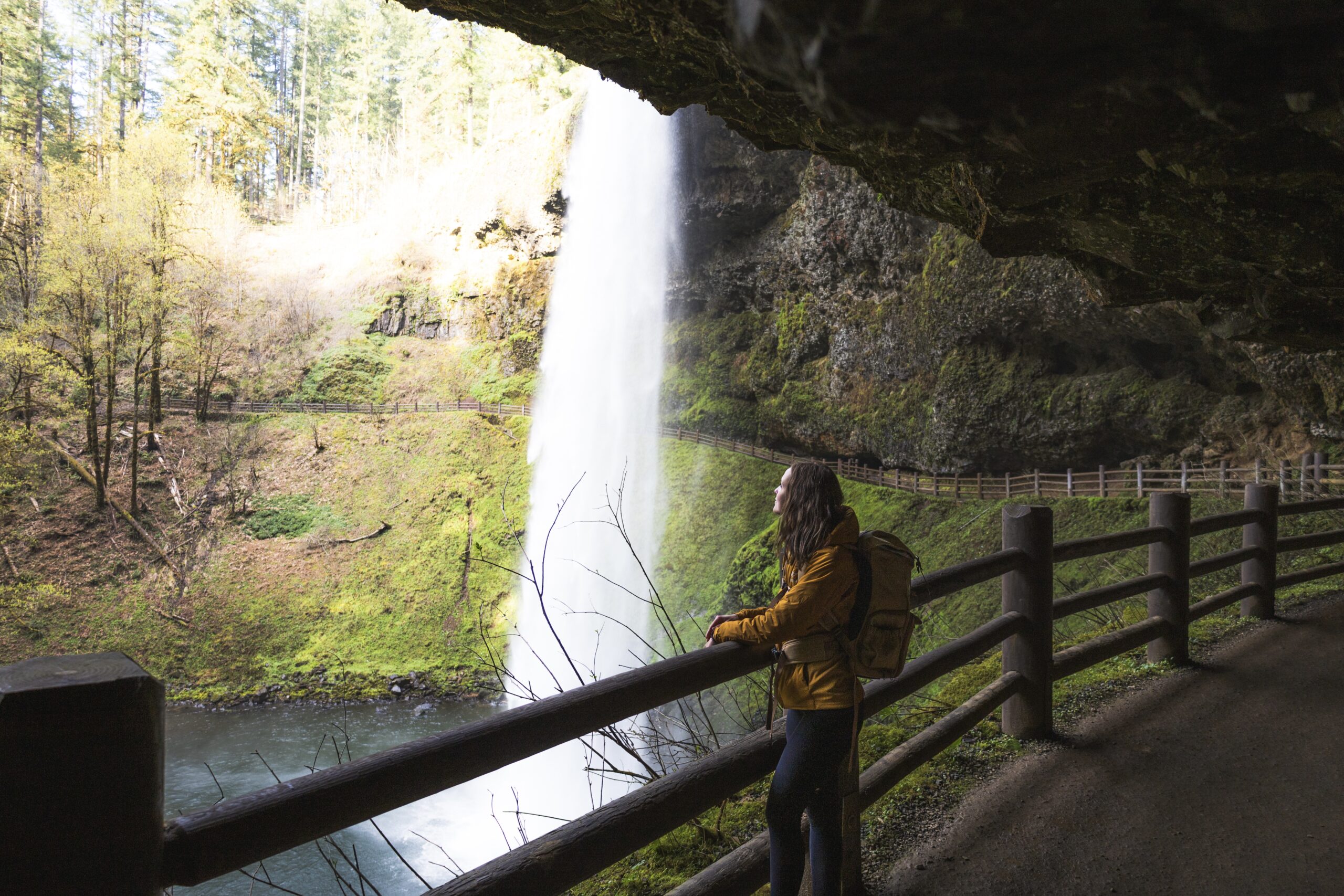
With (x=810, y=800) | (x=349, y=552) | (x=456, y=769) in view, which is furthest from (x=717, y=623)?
(x=349, y=552)

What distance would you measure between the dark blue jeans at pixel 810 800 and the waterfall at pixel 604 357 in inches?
759

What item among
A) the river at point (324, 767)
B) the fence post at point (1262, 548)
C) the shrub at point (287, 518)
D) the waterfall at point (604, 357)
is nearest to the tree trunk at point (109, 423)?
the shrub at point (287, 518)

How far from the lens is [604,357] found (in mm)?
26844

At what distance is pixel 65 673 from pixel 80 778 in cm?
15

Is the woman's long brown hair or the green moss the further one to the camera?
the green moss

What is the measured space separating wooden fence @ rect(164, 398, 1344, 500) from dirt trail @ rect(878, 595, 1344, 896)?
16.8ft

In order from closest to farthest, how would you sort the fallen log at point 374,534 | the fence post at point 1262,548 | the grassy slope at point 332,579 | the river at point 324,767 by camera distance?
the fence post at point 1262,548, the river at point 324,767, the grassy slope at point 332,579, the fallen log at point 374,534

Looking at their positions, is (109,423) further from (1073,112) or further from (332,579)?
(1073,112)

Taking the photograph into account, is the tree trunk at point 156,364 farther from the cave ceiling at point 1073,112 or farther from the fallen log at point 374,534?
the cave ceiling at point 1073,112

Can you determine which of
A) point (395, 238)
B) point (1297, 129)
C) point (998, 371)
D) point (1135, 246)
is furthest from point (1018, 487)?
point (395, 238)

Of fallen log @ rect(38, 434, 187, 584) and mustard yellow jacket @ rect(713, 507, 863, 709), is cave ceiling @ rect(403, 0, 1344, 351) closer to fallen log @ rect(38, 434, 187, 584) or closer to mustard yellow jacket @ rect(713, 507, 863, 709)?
mustard yellow jacket @ rect(713, 507, 863, 709)

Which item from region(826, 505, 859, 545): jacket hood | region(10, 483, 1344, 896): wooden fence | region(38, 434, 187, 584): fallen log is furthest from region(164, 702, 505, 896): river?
region(826, 505, 859, 545): jacket hood

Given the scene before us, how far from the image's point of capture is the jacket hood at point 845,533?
219 centimetres

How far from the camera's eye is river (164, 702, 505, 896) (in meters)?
10.1
